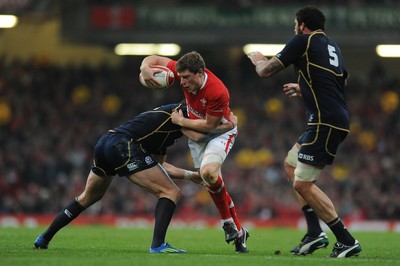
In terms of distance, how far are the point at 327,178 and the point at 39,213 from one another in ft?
25.8

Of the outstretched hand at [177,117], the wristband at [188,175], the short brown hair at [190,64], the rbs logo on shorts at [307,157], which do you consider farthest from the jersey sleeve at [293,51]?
the wristband at [188,175]

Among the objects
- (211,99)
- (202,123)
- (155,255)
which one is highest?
(211,99)

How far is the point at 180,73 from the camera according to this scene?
34.4 feet

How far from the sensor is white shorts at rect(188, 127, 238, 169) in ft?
35.2

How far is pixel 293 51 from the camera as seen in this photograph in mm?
10289

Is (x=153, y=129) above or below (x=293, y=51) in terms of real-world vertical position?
below

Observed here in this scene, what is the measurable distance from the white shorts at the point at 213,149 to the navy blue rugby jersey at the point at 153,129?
0.27 meters

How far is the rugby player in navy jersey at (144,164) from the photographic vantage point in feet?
34.8

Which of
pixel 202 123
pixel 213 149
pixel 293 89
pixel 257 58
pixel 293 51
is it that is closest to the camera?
pixel 293 51

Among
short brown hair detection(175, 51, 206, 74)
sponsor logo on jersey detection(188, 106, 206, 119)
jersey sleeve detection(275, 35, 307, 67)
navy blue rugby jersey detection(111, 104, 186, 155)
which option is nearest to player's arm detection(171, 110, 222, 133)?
sponsor logo on jersey detection(188, 106, 206, 119)

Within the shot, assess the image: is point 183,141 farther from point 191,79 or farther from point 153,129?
point 191,79

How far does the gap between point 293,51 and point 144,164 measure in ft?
6.85

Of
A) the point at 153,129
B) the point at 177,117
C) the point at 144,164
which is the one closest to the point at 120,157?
the point at 144,164

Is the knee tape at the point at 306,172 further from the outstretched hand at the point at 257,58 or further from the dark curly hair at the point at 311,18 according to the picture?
the dark curly hair at the point at 311,18
